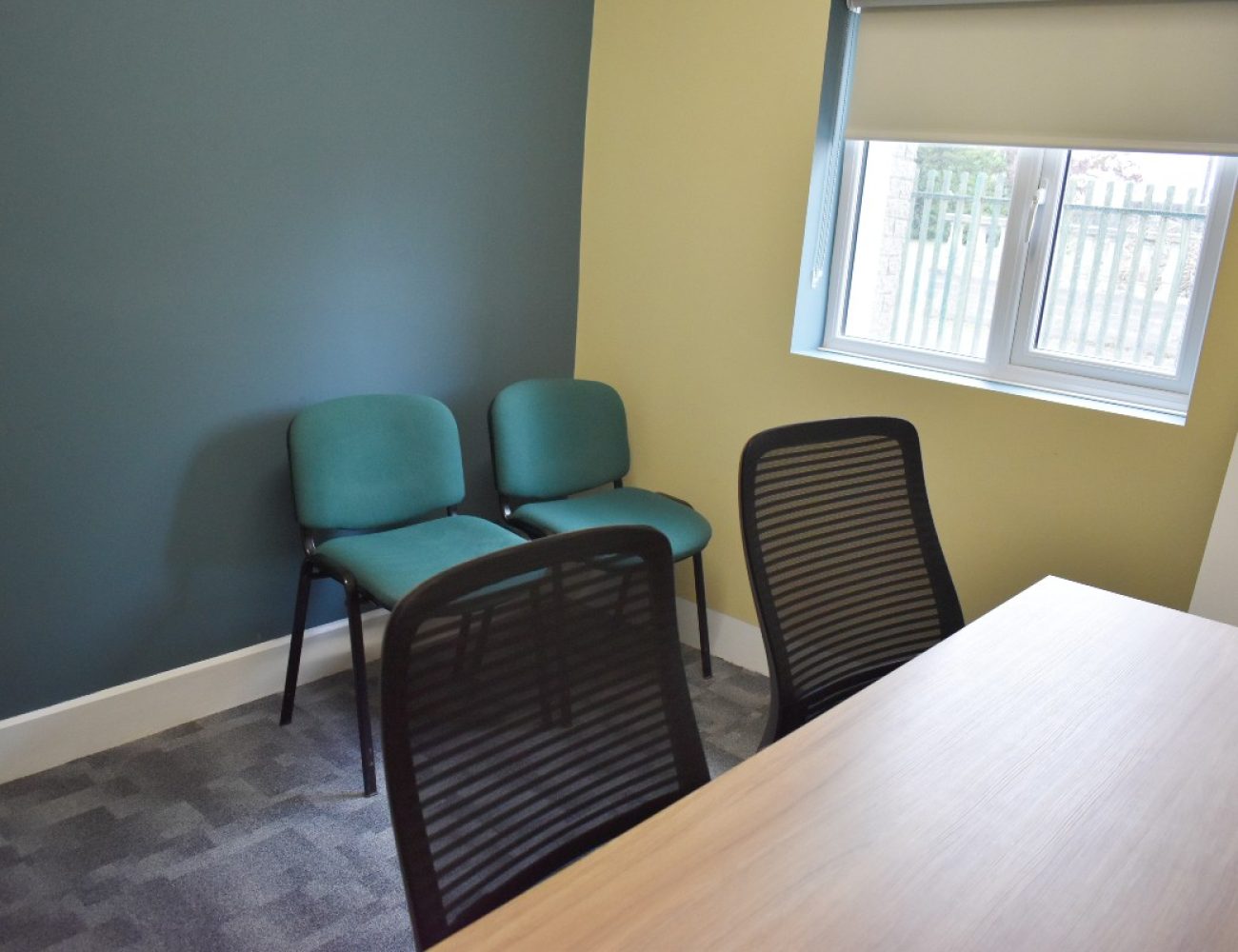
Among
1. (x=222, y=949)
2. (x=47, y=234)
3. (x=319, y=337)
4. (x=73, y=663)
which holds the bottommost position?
(x=222, y=949)

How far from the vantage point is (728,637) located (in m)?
3.36

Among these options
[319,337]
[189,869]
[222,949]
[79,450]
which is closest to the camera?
[222,949]

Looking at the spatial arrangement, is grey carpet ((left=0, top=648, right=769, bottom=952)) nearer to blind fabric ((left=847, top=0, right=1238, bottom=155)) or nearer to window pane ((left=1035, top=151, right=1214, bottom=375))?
window pane ((left=1035, top=151, right=1214, bottom=375))

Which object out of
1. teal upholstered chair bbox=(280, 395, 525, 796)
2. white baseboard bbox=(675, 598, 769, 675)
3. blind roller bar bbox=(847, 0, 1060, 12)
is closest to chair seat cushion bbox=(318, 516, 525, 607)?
teal upholstered chair bbox=(280, 395, 525, 796)

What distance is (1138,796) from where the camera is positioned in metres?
1.31

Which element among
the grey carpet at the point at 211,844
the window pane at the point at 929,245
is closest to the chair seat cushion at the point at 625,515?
the grey carpet at the point at 211,844

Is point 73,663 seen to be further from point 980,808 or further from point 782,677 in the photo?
point 980,808

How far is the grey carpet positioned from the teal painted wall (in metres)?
0.23

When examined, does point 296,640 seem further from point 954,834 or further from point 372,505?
Result: point 954,834

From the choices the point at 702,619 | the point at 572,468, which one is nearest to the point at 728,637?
the point at 702,619

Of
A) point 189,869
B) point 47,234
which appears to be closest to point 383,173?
point 47,234

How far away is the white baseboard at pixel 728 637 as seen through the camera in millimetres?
3283

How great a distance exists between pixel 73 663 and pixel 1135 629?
2311 mm

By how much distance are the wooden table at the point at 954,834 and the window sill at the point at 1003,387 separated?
106 cm
